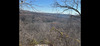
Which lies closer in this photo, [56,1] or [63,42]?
[56,1]

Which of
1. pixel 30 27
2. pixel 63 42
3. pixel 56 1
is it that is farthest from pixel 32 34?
pixel 56 1

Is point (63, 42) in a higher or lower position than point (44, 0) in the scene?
lower
